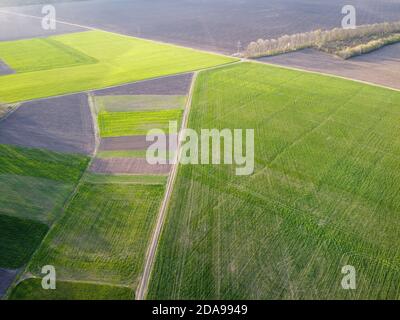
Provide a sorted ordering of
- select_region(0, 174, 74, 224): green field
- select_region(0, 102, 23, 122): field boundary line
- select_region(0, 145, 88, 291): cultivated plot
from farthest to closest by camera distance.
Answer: select_region(0, 102, 23, 122): field boundary line
select_region(0, 174, 74, 224): green field
select_region(0, 145, 88, 291): cultivated plot

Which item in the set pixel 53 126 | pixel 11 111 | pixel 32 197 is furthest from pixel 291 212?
pixel 11 111

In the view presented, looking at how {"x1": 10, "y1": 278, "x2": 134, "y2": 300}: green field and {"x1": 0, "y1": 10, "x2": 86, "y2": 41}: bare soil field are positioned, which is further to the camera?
{"x1": 0, "y1": 10, "x2": 86, "y2": 41}: bare soil field

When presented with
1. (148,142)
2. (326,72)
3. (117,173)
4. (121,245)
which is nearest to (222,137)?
(148,142)

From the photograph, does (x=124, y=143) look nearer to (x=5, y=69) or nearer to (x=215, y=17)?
(x=5, y=69)

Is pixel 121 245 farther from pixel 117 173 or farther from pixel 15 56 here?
pixel 15 56

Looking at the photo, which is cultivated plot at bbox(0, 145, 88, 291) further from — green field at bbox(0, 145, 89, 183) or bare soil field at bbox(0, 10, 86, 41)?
bare soil field at bbox(0, 10, 86, 41)

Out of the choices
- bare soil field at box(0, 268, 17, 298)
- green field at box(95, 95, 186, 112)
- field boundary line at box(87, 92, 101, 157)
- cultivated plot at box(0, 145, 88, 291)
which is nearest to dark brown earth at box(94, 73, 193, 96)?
green field at box(95, 95, 186, 112)
